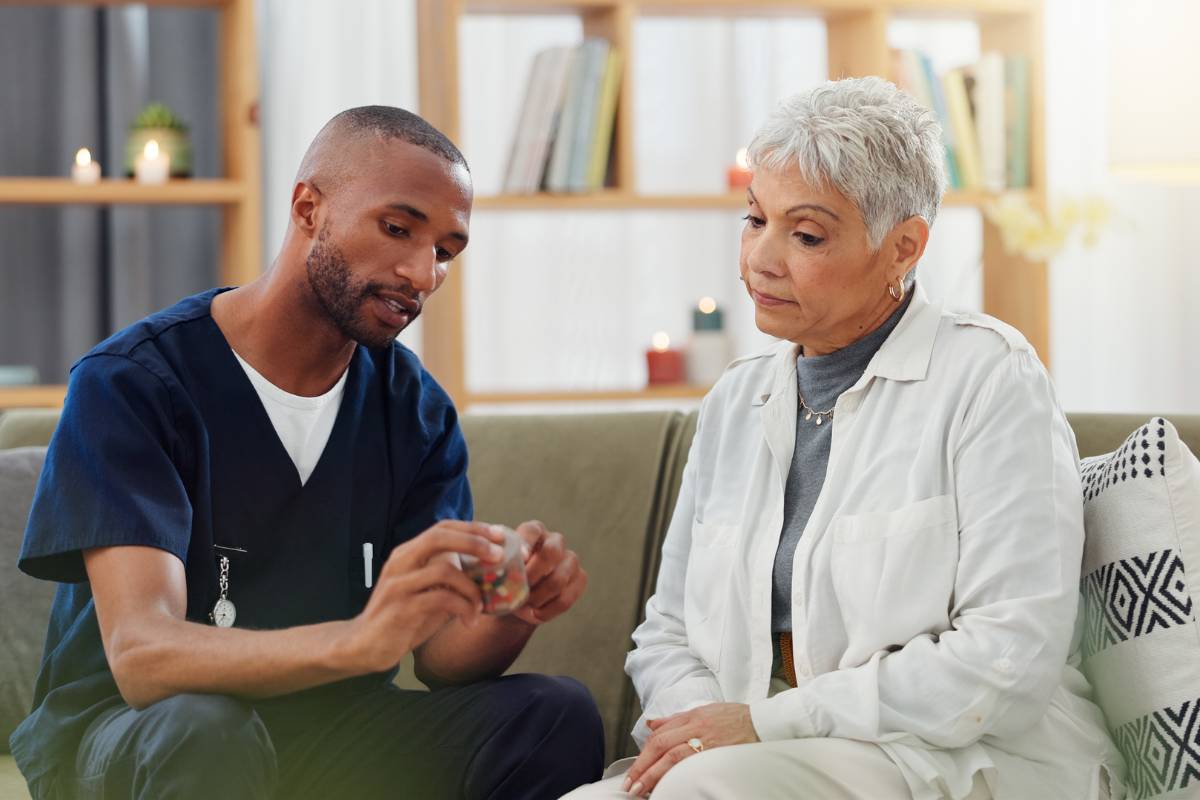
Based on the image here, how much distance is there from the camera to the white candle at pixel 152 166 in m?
3.28

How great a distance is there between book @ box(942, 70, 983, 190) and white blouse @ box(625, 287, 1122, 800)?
1733mm

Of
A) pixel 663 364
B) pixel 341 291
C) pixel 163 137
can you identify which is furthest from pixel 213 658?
pixel 163 137

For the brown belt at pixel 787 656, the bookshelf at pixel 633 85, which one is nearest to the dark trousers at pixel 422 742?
the brown belt at pixel 787 656

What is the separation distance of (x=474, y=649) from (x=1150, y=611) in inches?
30.3

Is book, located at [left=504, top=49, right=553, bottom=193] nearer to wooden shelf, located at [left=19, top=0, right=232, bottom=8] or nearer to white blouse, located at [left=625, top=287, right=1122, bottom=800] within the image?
wooden shelf, located at [left=19, top=0, right=232, bottom=8]

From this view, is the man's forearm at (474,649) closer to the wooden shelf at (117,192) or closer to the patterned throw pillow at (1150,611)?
the patterned throw pillow at (1150,611)

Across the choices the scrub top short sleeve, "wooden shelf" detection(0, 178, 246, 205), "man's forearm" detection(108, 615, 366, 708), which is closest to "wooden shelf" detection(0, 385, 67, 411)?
"wooden shelf" detection(0, 178, 246, 205)

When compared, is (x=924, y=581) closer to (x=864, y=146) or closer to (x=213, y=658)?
(x=864, y=146)

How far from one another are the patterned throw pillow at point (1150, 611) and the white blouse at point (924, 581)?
4 cm

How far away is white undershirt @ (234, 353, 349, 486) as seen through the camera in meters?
1.73

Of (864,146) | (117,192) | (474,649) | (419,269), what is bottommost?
(474,649)

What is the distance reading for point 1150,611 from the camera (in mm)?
1604

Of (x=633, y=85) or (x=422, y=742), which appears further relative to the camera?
(x=633, y=85)

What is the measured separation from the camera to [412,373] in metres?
1.89
